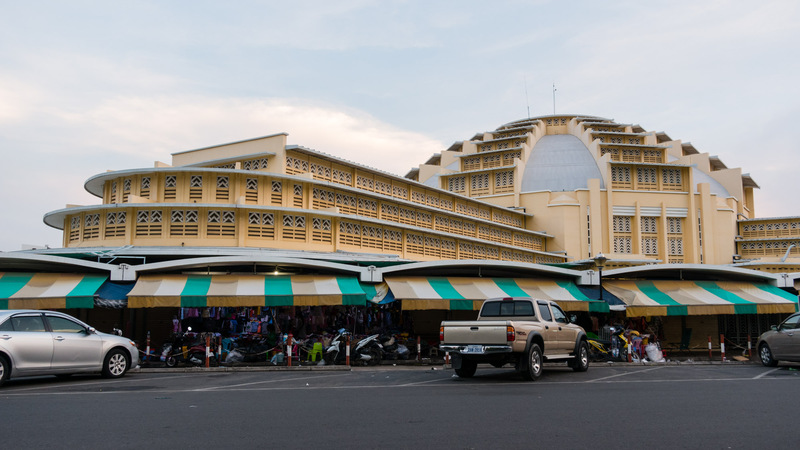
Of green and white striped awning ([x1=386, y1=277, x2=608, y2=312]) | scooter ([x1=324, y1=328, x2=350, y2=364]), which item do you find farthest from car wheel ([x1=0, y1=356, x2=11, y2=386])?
green and white striped awning ([x1=386, y1=277, x2=608, y2=312])

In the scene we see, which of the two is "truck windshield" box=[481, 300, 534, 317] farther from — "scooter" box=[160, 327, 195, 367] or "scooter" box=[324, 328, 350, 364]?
"scooter" box=[160, 327, 195, 367]

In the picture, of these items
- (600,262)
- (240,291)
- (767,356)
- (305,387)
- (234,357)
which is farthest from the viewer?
(600,262)

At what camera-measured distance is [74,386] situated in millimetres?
12914

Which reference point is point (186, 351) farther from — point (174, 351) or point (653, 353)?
point (653, 353)

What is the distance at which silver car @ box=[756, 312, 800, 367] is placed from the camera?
17.7 m

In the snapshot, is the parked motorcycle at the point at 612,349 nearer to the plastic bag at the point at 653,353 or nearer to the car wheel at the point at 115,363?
the plastic bag at the point at 653,353

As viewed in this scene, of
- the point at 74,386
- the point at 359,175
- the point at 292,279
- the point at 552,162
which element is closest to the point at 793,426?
the point at 74,386

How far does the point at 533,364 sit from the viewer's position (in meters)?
13.9

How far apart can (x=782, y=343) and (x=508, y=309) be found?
8836 millimetres

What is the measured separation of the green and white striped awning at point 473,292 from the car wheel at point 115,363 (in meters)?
8.86

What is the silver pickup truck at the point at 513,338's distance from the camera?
535 inches

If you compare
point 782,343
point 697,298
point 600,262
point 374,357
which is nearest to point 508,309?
point 374,357

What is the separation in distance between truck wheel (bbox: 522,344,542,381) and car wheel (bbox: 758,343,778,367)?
29.3 ft

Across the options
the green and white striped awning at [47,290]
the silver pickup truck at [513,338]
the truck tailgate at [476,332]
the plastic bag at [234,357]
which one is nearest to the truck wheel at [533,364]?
the silver pickup truck at [513,338]
